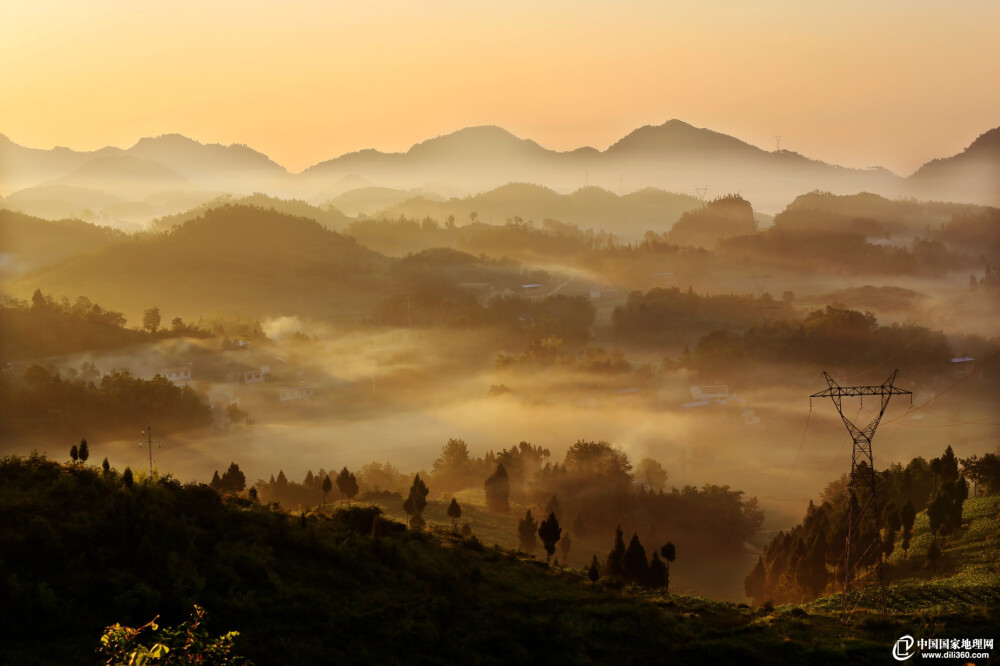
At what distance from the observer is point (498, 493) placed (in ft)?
329

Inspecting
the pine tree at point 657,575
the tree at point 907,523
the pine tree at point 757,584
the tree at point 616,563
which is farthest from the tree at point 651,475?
the pine tree at point 657,575

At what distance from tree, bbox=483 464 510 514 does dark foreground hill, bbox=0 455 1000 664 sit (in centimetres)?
4945

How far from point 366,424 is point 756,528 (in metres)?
102

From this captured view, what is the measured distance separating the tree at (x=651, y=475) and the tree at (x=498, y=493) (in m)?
26.1

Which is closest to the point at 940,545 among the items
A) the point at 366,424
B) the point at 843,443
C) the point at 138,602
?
the point at 138,602

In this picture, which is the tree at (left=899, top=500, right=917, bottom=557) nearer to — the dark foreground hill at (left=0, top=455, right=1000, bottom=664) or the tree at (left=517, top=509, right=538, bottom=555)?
the dark foreground hill at (left=0, top=455, right=1000, bottom=664)

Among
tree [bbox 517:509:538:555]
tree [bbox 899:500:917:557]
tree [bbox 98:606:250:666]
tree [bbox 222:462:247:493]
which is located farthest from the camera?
tree [bbox 517:509:538:555]

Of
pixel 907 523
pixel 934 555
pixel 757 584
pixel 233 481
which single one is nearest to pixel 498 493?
pixel 757 584

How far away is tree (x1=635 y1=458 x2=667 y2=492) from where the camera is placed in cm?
11926

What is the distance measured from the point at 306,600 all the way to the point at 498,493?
60775mm

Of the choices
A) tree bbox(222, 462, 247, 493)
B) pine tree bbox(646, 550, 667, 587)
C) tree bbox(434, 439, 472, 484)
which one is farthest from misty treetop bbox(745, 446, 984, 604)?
tree bbox(434, 439, 472, 484)

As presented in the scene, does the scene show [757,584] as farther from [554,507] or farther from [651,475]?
[651,475]

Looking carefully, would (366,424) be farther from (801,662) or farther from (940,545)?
(801,662)

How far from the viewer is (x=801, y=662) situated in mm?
38719
